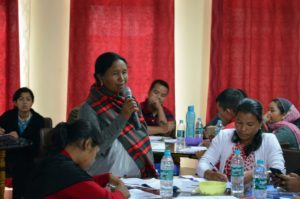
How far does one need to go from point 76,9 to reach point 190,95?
164cm

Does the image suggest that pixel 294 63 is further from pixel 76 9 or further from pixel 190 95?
pixel 76 9

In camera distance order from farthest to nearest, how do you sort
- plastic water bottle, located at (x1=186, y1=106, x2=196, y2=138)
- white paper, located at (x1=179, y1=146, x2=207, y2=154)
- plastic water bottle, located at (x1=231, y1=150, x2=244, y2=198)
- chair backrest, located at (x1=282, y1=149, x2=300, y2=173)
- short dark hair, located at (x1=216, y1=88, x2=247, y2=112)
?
plastic water bottle, located at (x1=186, y1=106, x2=196, y2=138) → white paper, located at (x1=179, y1=146, x2=207, y2=154) → short dark hair, located at (x1=216, y1=88, x2=247, y2=112) → chair backrest, located at (x1=282, y1=149, x2=300, y2=173) → plastic water bottle, located at (x1=231, y1=150, x2=244, y2=198)

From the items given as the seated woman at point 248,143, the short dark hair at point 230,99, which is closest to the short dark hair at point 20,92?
the short dark hair at point 230,99

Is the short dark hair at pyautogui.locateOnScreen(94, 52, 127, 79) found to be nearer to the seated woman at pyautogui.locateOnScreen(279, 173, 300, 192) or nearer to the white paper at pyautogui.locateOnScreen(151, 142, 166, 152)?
the seated woman at pyautogui.locateOnScreen(279, 173, 300, 192)

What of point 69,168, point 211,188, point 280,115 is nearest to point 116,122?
point 211,188

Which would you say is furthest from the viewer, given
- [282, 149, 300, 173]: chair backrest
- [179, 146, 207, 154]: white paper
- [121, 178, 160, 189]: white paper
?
[179, 146, 207, 154]: white paper

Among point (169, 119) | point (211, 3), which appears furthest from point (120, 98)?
point (211, 3)

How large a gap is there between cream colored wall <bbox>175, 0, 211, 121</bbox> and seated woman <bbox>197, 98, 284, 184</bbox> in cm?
276

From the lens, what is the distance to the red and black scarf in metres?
2.92

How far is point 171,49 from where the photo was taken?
Answer: 5637mm

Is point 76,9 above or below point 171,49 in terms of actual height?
above

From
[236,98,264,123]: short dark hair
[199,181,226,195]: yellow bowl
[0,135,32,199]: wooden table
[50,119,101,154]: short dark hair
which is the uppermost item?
[236,98,264,123]: short dark hair

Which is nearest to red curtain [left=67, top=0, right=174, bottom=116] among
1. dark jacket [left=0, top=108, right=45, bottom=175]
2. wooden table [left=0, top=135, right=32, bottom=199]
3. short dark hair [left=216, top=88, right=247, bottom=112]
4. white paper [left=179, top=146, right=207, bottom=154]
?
dark jacket [left=0, top=108, right=45, bottom=175]

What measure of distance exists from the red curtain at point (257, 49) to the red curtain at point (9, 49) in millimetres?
2193
